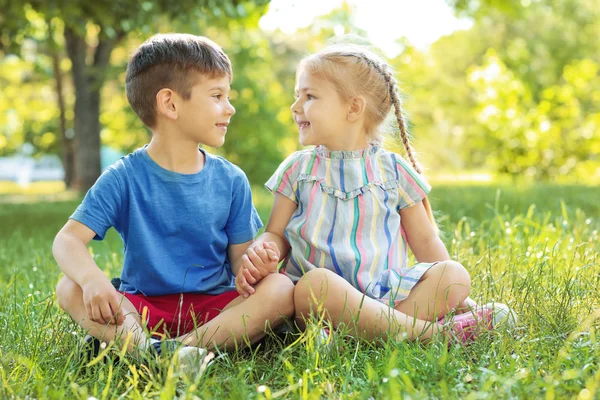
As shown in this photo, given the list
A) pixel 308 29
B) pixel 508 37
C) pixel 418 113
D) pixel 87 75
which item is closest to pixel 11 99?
pixel 308 29

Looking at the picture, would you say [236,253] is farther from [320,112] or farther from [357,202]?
[320,112]

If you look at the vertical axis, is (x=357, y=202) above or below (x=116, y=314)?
above

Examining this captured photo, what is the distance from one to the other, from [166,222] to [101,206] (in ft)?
0.77

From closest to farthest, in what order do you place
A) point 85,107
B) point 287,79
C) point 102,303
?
point 102,303 → point 85,107 → point 287,79

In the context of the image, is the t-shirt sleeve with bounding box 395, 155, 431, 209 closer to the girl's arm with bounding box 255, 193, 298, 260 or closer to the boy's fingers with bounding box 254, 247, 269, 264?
the girl's arm with bounding box 255, 193, 298, 260

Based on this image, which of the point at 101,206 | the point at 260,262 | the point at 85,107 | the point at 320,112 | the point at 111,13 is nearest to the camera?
the point at 260,262

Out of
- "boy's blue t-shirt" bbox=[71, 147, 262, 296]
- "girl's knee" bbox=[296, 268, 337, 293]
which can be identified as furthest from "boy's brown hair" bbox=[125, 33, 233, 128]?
"girl's knee" bbox=[296, 268, 337, 293]

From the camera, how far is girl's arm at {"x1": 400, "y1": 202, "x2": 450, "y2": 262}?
251 centimetres

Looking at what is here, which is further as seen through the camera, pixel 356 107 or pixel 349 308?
pixel 356 107

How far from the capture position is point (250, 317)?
210cm

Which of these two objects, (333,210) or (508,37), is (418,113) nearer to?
(508,37)

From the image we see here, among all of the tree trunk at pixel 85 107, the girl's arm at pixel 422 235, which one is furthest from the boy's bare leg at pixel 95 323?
the tree trunk at pixel 85 107

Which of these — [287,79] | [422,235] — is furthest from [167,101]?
[287,79]

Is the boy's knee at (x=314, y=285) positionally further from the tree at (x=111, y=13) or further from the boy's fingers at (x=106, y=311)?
the tree at (x=111, y=13)
